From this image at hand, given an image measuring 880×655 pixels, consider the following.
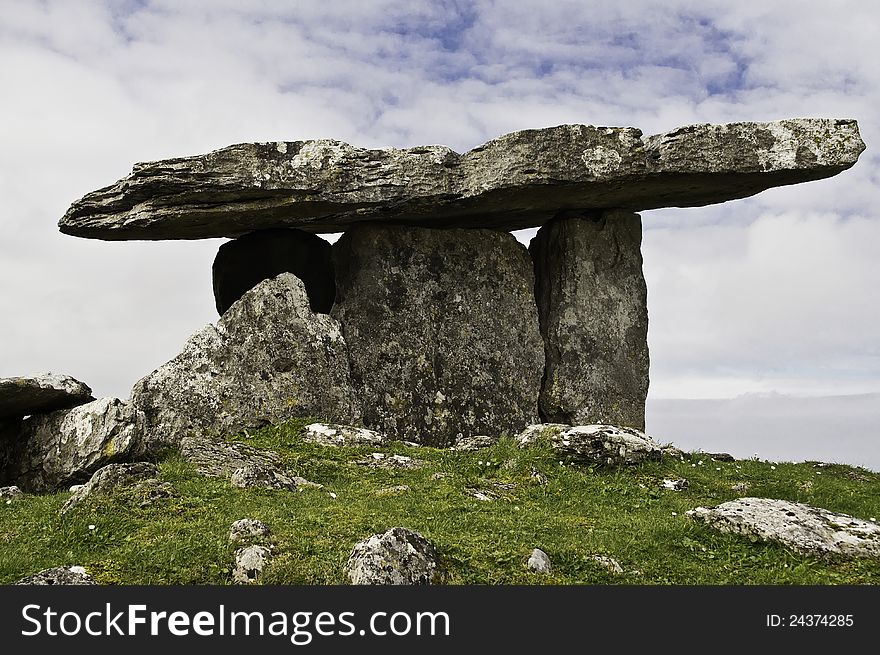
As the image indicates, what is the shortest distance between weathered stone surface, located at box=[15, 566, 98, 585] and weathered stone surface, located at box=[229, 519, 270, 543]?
1.63m

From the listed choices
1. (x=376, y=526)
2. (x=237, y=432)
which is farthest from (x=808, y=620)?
(x=237, y=432)

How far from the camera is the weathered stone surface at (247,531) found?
36.8 ft

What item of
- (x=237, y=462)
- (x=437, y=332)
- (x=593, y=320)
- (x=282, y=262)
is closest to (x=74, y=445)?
(x=237, y=462)

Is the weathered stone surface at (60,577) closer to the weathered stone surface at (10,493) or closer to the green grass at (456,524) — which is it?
the green grass at (456,524)

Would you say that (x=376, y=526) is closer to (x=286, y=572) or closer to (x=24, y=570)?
(x=286, y=572)

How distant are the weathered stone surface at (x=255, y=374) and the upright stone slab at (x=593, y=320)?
16.2ft

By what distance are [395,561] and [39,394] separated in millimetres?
9094

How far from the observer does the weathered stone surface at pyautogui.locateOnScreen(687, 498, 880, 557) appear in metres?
11.8

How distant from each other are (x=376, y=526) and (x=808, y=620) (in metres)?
4.81

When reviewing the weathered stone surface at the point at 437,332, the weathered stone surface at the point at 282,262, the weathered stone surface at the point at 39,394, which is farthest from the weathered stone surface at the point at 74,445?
the weathered stone surface at the point at 282,262

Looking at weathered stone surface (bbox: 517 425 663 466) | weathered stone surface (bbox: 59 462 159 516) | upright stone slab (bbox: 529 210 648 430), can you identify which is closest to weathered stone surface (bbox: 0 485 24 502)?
weathered stone surface (bbox: 59 462 159 516)

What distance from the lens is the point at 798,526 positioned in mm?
12133

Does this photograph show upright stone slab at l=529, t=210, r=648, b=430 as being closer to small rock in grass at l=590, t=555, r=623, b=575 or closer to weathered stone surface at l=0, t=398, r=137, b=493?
weathered stone surface at l=0, t=398, r=137, b=493

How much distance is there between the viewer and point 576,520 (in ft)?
42.6
